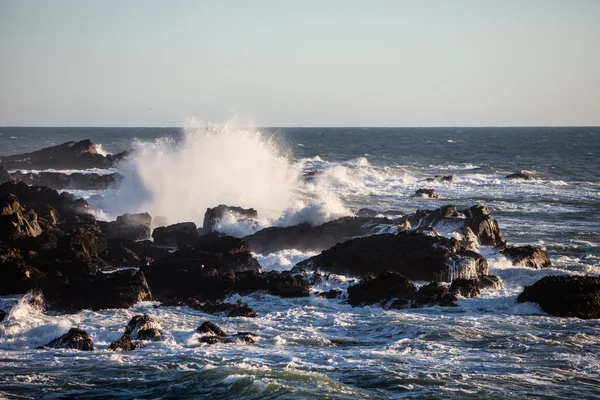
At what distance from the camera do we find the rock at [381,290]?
20109 mm

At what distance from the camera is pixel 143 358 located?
1518 cm

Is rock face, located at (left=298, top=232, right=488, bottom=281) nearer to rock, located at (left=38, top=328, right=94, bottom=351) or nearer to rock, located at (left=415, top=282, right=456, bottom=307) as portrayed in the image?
rock, located at (left=415, top=282, right=456, bottom=307)

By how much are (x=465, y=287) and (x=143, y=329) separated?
355 inches

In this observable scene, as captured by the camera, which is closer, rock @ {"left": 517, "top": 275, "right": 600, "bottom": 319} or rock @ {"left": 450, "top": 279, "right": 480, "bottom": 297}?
rock @ {"left": 517, "top": 275, "right": 600, "bottom": 319}

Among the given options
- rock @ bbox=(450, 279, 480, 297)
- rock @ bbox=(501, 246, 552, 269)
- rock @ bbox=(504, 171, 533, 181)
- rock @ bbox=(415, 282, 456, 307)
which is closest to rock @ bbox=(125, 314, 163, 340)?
rock @ bbox=(415, 282, 456, 307)

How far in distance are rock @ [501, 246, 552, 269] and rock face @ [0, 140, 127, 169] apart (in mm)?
42934

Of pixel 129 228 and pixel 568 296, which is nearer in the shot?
pixel 568 296

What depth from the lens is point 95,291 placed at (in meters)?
19.4

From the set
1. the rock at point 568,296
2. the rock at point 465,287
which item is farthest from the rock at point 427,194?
the rock at point 568,296

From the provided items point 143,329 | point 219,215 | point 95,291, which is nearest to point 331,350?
point 143,329

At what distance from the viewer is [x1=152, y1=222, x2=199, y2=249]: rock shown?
2727 cm

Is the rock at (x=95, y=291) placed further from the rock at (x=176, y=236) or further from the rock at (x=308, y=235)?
the rock at (x=308, y=235)

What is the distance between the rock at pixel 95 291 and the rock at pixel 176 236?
6.94 m

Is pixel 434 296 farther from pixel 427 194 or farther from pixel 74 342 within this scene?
pixel 427 194
